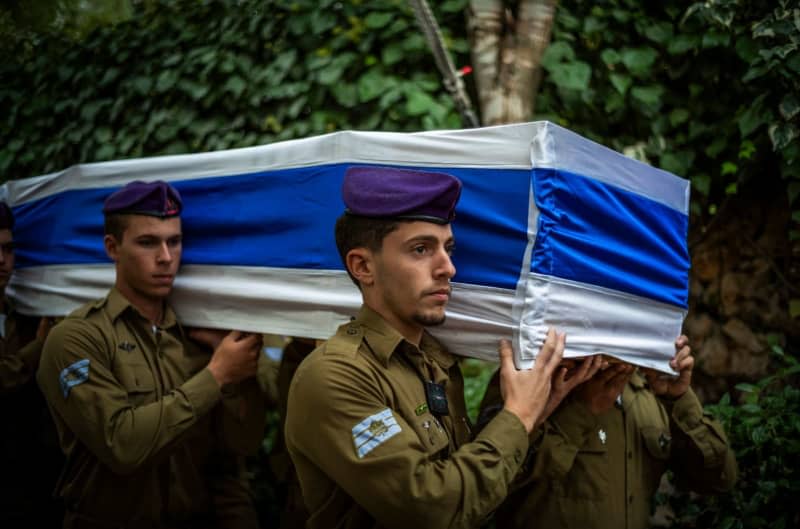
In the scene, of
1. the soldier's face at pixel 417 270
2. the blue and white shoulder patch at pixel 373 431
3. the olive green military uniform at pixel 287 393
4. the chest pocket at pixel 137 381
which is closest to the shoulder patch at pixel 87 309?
the chest pocket at pixel 137 381

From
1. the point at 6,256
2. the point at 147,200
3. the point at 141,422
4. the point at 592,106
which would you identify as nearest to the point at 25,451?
the point at 6,256

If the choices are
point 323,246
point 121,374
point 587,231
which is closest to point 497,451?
point 587,231

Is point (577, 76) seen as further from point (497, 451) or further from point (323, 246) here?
point (497, 451)

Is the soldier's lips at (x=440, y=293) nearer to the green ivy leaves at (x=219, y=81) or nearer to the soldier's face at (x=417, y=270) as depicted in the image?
the soldier's face at (x=417, y=270)

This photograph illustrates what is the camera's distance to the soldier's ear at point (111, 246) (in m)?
2.75

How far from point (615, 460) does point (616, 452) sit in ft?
0.09

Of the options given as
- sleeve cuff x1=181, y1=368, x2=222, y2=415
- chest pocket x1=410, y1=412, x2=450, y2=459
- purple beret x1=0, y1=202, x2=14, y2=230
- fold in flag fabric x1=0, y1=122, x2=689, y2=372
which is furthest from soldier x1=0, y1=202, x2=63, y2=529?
chest pocket x1=410, y1=412, x2=450, y2=459

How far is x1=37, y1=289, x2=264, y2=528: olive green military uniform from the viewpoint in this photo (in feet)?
7.82

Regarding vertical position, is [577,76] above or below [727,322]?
above

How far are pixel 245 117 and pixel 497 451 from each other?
10.2 feet

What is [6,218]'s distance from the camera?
3.34 metres

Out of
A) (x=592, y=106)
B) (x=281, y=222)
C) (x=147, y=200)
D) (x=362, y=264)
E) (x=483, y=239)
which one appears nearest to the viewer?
(x=362, y=264)

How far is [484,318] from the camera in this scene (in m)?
2.08

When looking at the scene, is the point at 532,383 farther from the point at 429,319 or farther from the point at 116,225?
the point at 116,225
